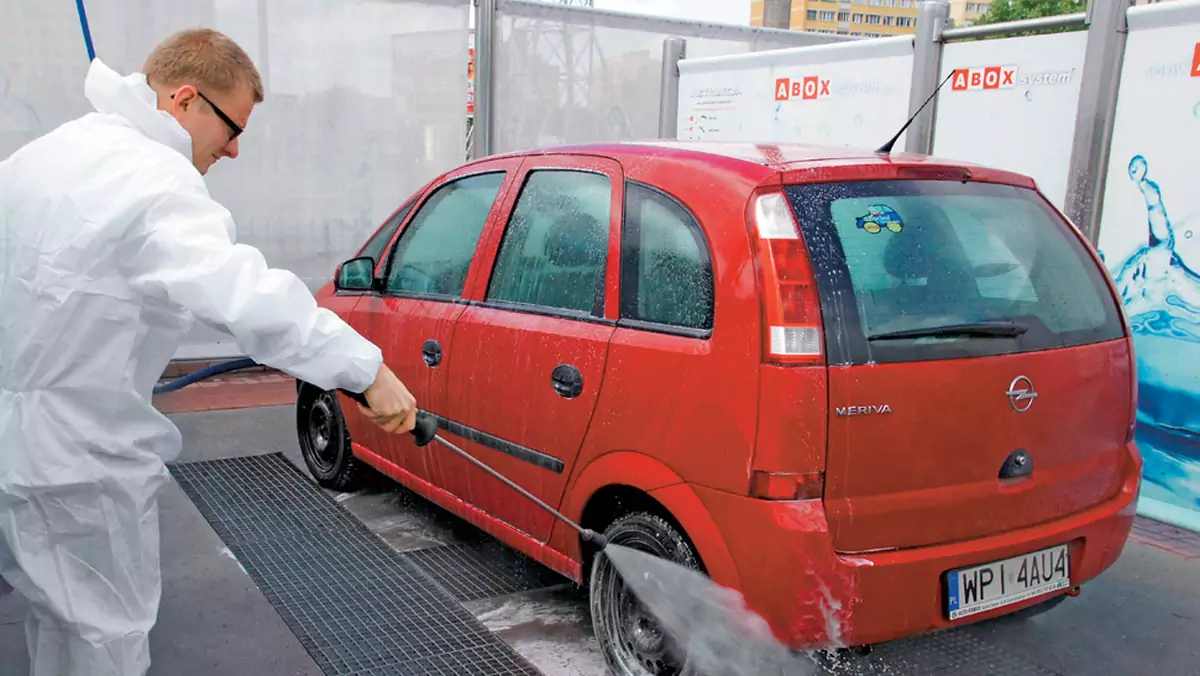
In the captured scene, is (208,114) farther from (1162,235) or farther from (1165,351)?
(1165,351)

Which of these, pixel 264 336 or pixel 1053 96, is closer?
pixel 264 336

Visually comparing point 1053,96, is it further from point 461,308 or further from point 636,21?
point 636,21

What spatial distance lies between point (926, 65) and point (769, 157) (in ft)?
11.3

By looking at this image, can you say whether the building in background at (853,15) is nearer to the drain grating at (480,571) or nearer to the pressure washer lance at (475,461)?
the drain grating at (480,571)

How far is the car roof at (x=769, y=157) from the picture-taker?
2875 mm

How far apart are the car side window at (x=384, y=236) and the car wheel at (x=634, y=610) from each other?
7.16ft

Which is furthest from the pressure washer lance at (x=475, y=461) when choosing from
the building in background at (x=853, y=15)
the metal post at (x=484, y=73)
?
the building in background at (x=853, y=15)

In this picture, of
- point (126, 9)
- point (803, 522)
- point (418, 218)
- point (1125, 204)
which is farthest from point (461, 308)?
point (126, 9)

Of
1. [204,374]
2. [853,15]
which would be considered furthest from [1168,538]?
[853,15]

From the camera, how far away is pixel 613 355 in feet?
10.1

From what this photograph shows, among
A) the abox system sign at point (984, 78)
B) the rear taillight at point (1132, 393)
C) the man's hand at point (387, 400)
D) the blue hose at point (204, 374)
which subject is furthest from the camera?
the blue hose at point (204, 374)

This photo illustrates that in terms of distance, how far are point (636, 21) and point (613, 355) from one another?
6.66 metres

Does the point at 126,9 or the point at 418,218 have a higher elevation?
the point at 126,9

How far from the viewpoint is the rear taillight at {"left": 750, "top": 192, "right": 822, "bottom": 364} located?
2.58 meters
